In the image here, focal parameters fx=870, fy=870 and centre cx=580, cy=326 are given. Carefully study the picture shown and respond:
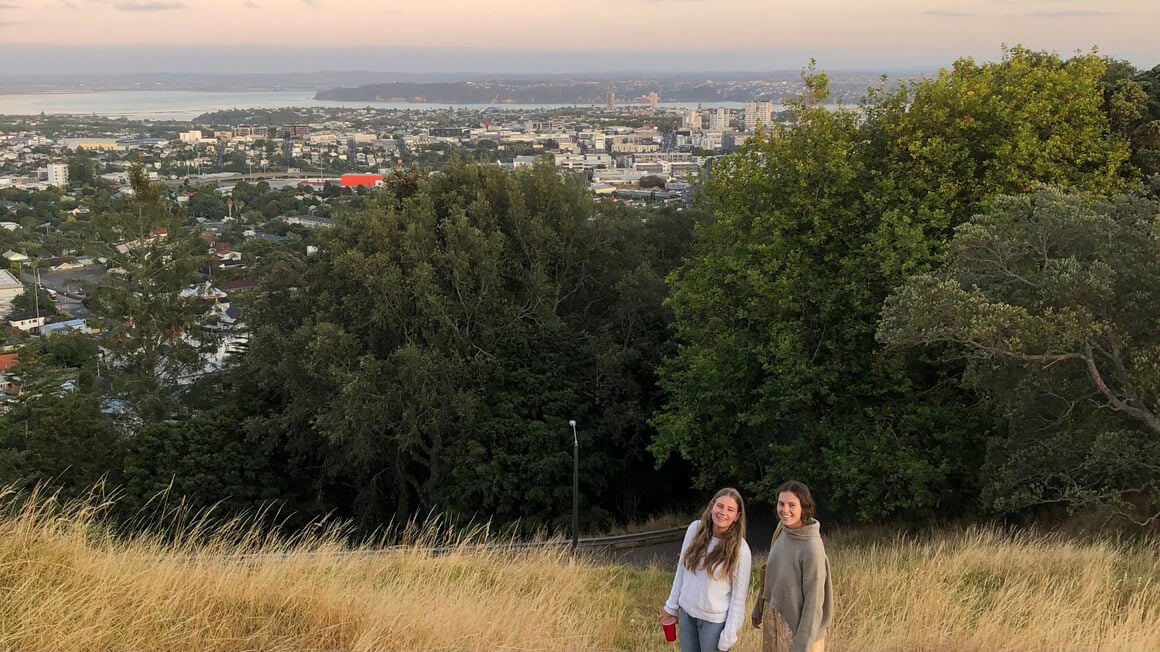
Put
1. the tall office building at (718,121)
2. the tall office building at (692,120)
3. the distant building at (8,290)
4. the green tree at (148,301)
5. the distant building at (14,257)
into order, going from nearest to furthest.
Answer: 1. the green tree at (148,301)
2. the distant building at (8,290)
3. the distant building at (14,257)
4. the tall office building at (718,121)
5. the tall office building at (692,120)

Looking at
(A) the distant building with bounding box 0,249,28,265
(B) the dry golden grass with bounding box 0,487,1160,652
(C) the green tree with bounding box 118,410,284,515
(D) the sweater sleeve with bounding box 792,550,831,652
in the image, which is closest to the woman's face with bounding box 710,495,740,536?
(D) the sweater sleeve with bounding box 792,550,831,652

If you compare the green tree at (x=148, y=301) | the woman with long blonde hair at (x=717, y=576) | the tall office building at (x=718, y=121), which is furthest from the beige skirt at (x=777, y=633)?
the tall office building at (x=718, y=121)

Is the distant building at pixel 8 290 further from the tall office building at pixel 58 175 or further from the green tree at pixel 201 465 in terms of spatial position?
the tall office building at pixel 58 175

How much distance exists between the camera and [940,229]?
14750 mm

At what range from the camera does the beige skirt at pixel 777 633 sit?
4266 mm

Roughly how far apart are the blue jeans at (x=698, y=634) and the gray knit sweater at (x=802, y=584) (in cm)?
32

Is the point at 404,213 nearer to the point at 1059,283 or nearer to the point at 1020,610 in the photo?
the point at 1059,283

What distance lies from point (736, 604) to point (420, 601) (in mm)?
2295

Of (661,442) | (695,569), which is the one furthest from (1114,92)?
(695,569)

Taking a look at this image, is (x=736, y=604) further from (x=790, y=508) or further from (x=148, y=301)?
(x=148, y=301)

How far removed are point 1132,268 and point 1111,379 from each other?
158 cm

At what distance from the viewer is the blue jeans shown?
4.28 meters

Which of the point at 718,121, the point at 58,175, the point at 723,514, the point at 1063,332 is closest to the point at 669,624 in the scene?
the point at 723,514

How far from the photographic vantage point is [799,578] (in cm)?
418
